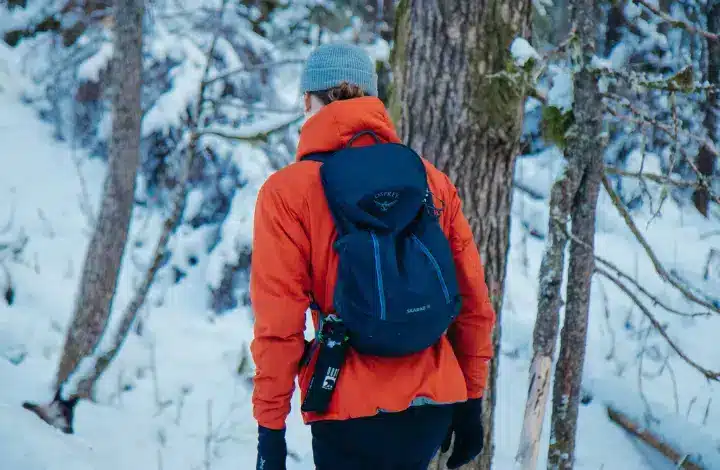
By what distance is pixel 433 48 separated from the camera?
3018 mm

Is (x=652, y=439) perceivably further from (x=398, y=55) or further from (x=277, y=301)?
(x=277, y=301)

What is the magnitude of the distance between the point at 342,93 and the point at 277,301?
0.78m

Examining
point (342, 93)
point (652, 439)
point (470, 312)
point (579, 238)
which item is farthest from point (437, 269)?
point (652, 439)

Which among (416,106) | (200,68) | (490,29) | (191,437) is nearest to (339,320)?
(416,106)

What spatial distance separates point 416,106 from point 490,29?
538 millimetres

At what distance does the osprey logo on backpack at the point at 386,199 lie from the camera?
184cm

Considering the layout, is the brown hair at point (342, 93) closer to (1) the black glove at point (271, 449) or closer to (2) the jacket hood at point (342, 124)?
(2) the jacket hood at point (342, 124)

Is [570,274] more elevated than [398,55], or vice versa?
[398,55]

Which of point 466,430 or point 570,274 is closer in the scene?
point 466,430

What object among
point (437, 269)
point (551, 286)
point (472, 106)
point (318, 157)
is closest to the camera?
point (437, 269)

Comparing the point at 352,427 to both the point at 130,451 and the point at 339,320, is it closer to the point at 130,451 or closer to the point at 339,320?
the point at 339,320

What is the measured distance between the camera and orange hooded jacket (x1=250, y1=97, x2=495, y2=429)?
187 centimetres

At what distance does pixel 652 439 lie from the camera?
4781 mm

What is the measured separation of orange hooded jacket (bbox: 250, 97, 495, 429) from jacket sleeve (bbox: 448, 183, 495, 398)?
225 mm
